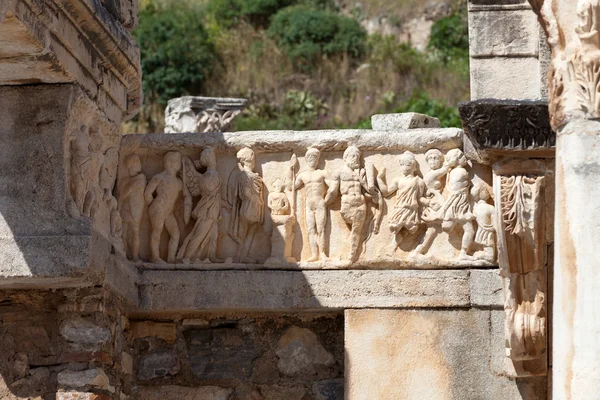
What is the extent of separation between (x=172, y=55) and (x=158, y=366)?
1401cm

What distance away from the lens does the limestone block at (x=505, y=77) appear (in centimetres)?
837

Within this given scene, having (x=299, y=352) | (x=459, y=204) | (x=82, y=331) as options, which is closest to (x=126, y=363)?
(x=82, y=331)

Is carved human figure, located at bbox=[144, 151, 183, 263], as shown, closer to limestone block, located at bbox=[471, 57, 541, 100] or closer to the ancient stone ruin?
the ancient stone ruin

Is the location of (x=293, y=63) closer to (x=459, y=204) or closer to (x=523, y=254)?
(x=459, y=204)

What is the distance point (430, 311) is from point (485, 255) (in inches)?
17.8

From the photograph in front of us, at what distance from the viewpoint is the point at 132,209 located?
8.66 m

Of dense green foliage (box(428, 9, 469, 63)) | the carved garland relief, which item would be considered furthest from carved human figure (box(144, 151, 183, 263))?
dense green foliage (box(428, 9, 469, 63))

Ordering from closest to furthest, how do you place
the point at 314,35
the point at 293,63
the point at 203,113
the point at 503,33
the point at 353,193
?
the point at 503,33 < the point at 353,193 < the point at 203,113 < the point at 293,63 < the point at 314,35

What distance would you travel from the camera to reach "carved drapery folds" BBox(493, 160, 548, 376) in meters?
7.99

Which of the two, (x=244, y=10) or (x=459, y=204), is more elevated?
(x=244, y=10)

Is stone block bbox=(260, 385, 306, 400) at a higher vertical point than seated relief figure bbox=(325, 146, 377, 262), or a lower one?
lower

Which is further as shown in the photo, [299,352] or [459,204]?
[299,352]

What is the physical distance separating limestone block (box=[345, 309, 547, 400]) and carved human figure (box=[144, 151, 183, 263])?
3.79ft

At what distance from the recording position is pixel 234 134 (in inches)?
344
